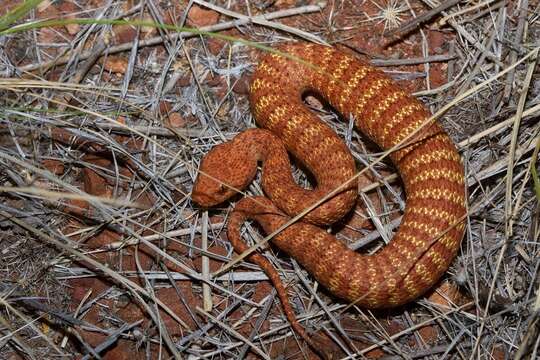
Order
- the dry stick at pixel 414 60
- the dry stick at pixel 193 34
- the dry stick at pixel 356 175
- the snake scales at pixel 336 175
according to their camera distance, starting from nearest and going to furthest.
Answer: the dry stick at pixel 356 175
the snake scales at pixel 336 175
the dry stick at pixel 414 60
the dry stick at pixel 193 34

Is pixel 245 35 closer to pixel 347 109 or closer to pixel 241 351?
pixel 347 109

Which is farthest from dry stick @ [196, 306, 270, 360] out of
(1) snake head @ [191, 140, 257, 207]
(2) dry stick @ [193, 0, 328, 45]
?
(2) dry stick @ [193, 0, 328, 45]

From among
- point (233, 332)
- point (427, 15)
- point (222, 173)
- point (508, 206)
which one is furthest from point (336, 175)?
point (427, 15)

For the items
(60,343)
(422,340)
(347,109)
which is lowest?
(60,343)

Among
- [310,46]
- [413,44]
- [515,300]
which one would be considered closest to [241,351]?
[515,300]

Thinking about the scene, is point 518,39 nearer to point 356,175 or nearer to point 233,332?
point 356,175

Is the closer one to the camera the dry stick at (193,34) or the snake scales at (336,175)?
the snake scales at (336,175)

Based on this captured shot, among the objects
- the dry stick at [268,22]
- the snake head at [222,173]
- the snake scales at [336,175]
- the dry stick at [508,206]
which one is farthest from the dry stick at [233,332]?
the dry stick at [268,22]

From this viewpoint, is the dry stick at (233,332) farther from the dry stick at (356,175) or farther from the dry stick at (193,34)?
the dry stick at (193,34)
